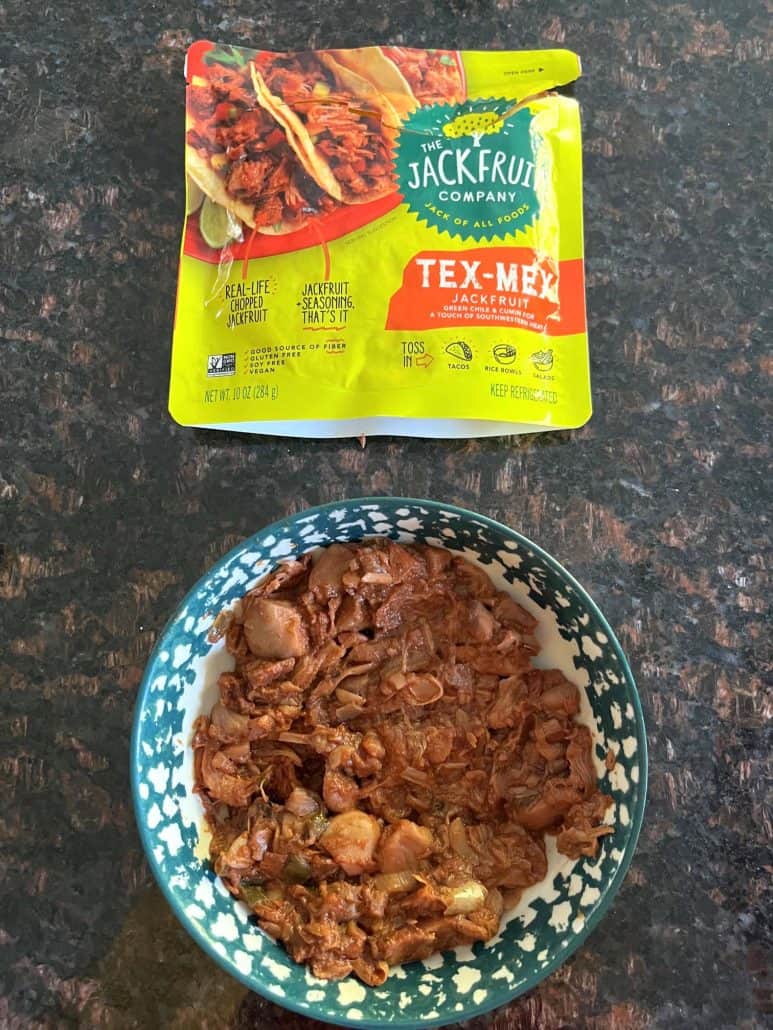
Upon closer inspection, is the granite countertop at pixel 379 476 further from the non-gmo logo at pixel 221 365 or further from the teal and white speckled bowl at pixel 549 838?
the teal and white speckled bowl at pixel 549 838

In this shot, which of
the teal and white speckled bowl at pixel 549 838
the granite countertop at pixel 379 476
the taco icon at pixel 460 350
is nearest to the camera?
the teal and white speckled bowl at pixel 549 838

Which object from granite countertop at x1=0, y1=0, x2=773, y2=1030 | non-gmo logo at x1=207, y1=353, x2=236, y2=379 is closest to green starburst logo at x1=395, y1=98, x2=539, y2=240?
granite countertop at x1=0, y1=0, x2=773, y2=1030

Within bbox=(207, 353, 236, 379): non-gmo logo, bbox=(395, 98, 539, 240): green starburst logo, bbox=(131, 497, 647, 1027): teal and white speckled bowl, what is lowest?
bbox=(131, 497, 647, 1027): teal and white speckled bowl

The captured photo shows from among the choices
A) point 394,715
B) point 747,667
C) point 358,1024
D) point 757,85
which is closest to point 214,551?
point 394,715

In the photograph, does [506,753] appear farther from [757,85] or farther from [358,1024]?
[757,85]

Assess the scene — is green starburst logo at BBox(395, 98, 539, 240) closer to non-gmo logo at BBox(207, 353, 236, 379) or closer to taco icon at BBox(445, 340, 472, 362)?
taco icon at BBox(445, 340, 472, 362)

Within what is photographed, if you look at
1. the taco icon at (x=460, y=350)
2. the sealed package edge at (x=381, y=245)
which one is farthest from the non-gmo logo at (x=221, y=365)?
the taco icon at (x=460, y=350)
